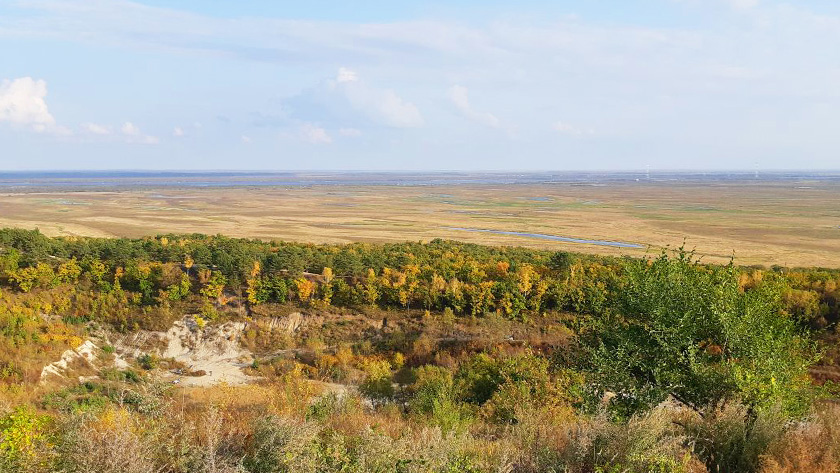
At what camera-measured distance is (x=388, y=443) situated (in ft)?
26.0

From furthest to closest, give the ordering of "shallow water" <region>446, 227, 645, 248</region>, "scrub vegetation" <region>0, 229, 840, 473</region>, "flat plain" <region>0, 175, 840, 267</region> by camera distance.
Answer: "shallow water" <region>446, 227, 645, 248</region>, "flat plain" <region>0, 175, 840, 267</region>, "scrub vegetation" <region>0, 229, 840, 473</region>

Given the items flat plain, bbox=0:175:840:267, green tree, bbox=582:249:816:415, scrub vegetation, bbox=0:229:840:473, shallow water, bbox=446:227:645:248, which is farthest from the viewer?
shallow water, bbox=446:227:645:248

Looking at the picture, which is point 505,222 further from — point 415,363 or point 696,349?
point 696,349

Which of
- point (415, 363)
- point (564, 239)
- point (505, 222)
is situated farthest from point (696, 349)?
point (505, 222)

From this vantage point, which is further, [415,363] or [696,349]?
[415,363]

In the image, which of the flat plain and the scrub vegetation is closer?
the scrub vegetation

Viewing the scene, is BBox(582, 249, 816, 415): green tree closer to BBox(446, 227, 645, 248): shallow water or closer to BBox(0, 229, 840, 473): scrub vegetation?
BBox(0, 229, 840, 473): scrub vegetation

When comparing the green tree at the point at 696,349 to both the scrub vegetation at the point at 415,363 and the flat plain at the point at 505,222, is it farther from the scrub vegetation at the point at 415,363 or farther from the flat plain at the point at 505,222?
the flat plain at the point at 505,222

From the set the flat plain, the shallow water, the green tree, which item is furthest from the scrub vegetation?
the flat plain

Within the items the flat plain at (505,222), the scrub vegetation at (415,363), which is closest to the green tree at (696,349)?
the scrub vegetation at (415,363)

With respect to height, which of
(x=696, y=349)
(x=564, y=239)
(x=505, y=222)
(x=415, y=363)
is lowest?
(x=415, y=363)

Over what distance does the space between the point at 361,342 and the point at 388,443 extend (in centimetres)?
2023

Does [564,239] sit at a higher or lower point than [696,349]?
lower

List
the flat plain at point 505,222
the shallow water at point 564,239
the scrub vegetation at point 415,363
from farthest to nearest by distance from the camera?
the shallow water at point 564,239
the flat plain at point 505,222
the scrub vegetation at point 415,363
